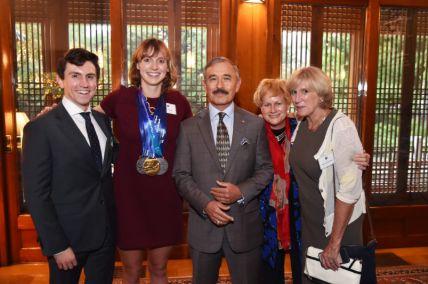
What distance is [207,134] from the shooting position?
2.11m

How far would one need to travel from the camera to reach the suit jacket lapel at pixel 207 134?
2080 mm

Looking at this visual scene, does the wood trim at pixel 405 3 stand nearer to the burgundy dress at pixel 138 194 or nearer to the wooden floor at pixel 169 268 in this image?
the wooden floor at pixel 169 268

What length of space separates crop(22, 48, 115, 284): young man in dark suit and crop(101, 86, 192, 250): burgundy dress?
0.19 m

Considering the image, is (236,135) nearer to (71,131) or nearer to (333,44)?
(71,131)

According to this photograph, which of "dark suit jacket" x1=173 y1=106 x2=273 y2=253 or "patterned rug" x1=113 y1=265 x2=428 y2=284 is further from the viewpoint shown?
"patterned rug" x1=113 y1=265 x2=428 y2=284

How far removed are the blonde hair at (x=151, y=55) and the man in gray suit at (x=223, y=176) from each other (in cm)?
29

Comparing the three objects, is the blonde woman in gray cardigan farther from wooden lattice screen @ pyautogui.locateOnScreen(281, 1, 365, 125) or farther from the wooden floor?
wooden lattice screen @ pyautogui.locateOnScreen(281, 1, 365, 125)

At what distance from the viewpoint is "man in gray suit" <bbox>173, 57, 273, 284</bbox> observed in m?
2.08

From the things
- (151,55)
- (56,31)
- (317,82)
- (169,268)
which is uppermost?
(56,31)

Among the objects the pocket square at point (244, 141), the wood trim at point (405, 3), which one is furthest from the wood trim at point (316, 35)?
the pocket square at point (244, 141)

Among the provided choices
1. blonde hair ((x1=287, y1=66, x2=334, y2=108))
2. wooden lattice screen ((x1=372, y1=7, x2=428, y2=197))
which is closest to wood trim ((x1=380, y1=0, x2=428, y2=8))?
wooden lattice screen ((x1=372, y1=7, x2=428, y2=197))

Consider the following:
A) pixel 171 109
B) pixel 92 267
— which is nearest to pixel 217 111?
pixel 171 109

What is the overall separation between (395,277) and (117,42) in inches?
121

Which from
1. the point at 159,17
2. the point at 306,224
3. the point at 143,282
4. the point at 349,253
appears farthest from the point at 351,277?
the point at 159,17
